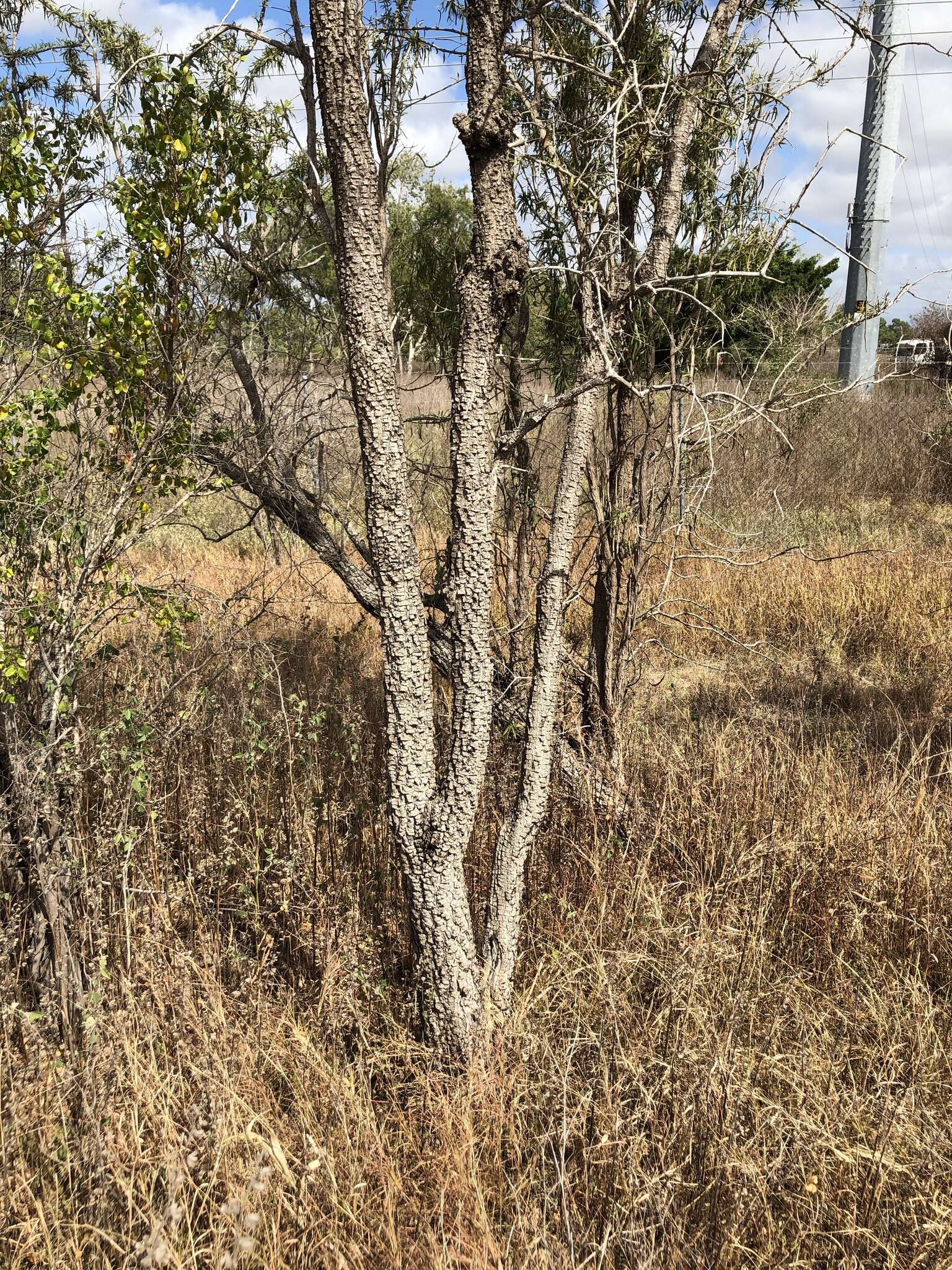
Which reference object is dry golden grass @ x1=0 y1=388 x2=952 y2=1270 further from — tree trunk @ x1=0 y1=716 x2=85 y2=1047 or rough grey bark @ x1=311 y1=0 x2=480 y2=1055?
rough grey bark @ x1=311 y1=0 x2=480 y2=1055

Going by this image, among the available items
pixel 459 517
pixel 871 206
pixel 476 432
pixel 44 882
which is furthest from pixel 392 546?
pixel 871 206

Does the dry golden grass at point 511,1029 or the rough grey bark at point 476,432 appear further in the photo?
the rough grey bark at point 476,432

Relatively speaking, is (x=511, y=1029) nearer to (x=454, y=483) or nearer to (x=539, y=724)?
(x=539, y=724)

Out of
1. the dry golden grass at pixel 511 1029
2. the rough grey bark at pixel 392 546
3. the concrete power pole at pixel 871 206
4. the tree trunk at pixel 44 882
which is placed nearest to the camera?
the dry golden grass at pixel 511 1029

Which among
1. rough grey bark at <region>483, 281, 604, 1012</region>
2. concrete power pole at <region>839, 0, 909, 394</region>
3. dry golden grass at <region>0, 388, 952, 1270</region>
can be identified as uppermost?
concrete power pole at <region>839, 0, 909, 394</region>

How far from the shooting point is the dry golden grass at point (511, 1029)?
5.54ft

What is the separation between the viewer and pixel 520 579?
12.4ft

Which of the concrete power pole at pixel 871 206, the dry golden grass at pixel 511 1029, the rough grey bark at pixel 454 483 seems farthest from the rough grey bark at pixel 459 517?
the concrete power pole at pixel 871 206

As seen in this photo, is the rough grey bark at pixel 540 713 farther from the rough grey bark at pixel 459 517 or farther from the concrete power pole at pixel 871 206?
the concrete power pole at pixel 871 206

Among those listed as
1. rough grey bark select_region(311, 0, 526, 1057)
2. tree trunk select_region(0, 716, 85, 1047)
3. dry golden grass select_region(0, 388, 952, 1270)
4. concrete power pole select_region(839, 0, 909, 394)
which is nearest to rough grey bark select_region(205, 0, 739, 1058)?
rough grey bark select_region(311, 0, 526, 1057)

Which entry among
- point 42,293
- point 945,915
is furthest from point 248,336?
point 945,915

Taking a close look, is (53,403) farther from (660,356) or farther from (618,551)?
(660,356)

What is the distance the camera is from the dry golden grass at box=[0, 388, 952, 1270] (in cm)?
169

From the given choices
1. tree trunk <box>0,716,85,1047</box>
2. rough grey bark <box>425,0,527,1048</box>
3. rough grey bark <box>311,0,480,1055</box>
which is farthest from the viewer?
tree trunk <box>0,716,85,1047</box>
